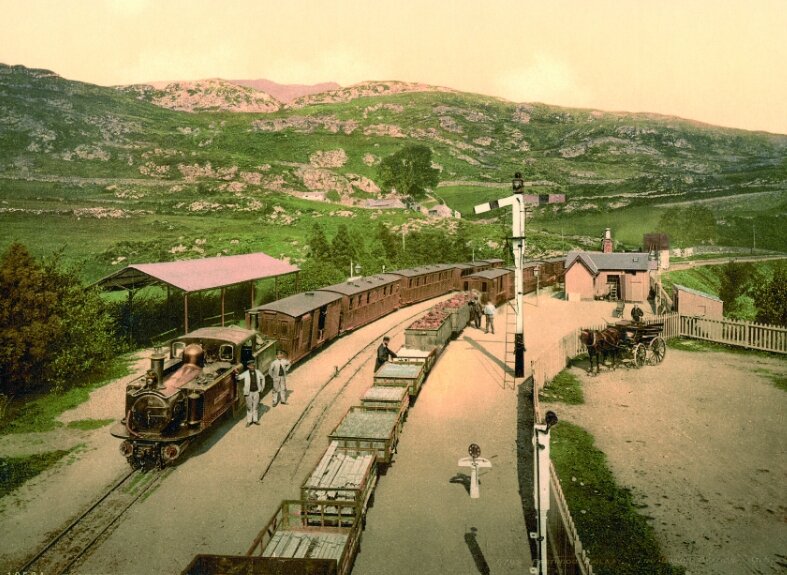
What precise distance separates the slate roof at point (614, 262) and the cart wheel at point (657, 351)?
2258 centimetres

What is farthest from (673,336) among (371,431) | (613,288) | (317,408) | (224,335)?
(224,335)

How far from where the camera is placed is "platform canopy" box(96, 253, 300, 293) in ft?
84.3

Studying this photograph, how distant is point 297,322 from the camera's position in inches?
918

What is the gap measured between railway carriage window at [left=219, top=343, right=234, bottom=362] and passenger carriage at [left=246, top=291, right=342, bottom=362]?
234 inches

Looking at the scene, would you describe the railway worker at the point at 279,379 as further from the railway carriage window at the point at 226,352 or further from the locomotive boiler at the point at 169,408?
the locomotive boiler at the point at 169,408

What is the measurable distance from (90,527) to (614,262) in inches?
1743

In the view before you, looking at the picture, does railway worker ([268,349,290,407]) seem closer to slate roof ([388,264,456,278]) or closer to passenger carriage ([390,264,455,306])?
passenger carriage ([390,264,455,306])

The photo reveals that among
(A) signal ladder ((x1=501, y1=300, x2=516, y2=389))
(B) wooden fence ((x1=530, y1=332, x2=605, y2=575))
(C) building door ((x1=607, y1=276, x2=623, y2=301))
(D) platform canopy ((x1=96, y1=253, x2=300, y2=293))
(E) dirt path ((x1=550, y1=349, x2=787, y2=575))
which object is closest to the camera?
(B) wooden fence ((x1=530, y1=332, x2=605, y2=575))

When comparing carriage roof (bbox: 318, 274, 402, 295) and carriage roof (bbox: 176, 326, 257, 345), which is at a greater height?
carriage roof (bbox: 318, 274, 402, 295)

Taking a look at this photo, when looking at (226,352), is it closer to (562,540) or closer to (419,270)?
(562,540)

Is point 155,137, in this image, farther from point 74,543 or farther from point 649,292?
point 74,543

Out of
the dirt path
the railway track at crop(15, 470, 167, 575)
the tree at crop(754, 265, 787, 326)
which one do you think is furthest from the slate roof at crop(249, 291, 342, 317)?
the tree at crop(754, 265, 787, 326)

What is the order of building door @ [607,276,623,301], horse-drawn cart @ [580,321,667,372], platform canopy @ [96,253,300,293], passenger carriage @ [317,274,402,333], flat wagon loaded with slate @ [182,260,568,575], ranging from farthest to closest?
building door @ [607,276,623,301]
passenger carriage @ [317,274,402,333]
platform canopy @ [96,253,300,293]
horse-drawn cart @ [580,321,667,372]
flat wagon loaded with slate @ [182,260,568,575]

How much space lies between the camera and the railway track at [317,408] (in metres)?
15.1
